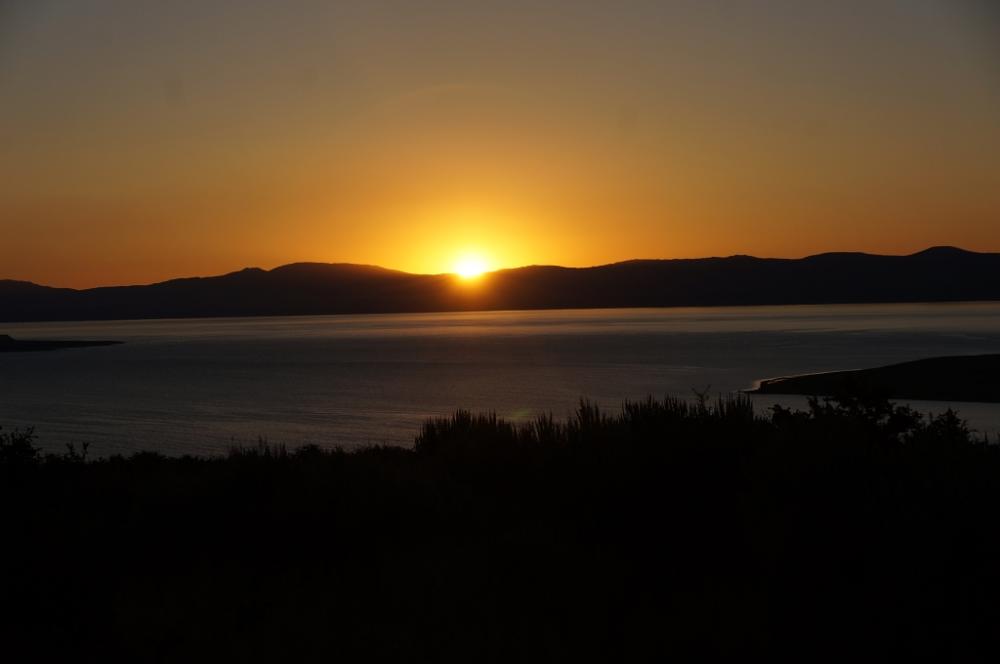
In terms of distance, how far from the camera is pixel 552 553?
729cm

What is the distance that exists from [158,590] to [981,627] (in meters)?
5.84

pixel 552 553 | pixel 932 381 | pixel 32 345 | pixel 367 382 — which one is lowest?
pixel 367 382

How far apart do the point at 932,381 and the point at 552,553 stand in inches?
1780

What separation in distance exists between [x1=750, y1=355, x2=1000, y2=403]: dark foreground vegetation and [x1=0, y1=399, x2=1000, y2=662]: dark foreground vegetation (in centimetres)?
3450

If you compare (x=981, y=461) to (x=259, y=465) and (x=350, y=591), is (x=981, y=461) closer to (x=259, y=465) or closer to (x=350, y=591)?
(x=350, y=591)

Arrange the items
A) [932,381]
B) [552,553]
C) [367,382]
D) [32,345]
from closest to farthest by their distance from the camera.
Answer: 1. [552,553]
2. [932,381]
3. [367,382]
4. [32,345]

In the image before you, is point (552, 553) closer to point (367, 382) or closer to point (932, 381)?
point (932, 381)

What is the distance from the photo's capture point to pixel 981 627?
5.26 m

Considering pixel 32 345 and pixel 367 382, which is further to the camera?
pixel 32 345

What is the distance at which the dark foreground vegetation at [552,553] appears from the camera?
5.74 metres

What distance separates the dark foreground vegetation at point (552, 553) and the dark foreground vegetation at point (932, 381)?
34504 mm

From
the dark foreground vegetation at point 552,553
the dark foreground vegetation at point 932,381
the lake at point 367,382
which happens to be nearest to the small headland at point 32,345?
the lake at point 367,382

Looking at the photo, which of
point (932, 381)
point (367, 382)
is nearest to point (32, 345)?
point (367, 382)

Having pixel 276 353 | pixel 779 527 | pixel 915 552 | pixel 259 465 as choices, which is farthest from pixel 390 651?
pixel 276 353
